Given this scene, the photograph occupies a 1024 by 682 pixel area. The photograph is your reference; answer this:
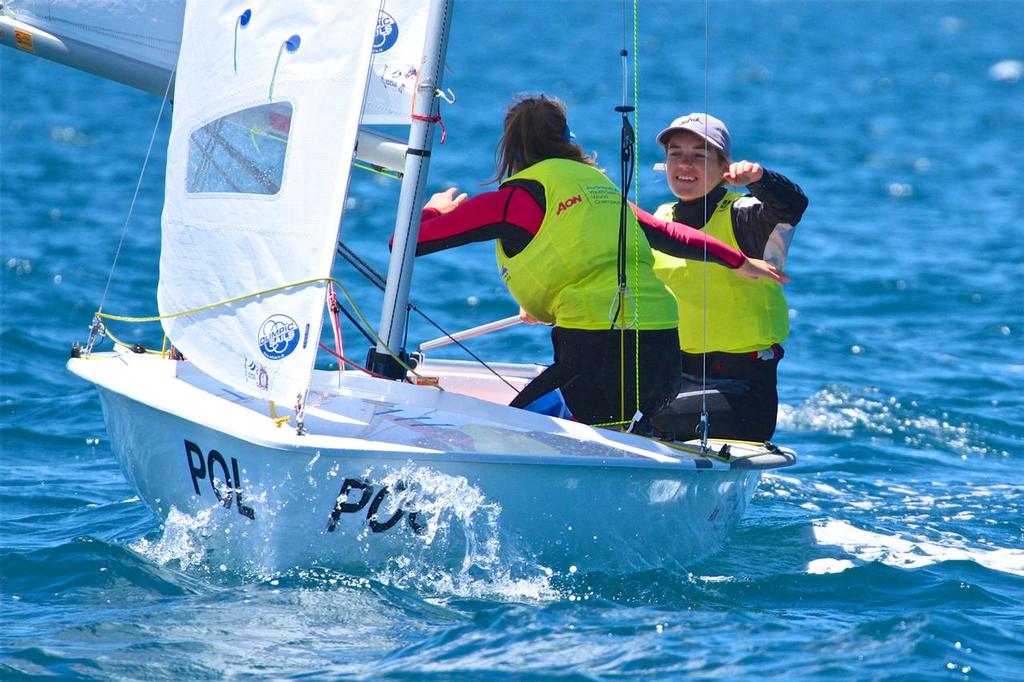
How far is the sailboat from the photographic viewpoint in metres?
3.80

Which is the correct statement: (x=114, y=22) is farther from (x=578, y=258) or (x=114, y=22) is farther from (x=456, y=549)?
(x=456, y=549)

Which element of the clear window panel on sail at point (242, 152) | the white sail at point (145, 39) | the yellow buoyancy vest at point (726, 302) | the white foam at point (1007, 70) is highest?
the white foam at point (1007, 70)

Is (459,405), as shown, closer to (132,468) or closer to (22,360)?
(132,468)

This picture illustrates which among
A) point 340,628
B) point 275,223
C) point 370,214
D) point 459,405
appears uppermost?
point 370,214

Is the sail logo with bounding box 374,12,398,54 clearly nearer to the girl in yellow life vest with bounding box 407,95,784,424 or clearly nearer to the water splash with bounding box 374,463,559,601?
the girl in yellow life vest with bounding box 407,95,784,424

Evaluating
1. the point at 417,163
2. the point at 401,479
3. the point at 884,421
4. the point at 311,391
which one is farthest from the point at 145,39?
the point at 884,421

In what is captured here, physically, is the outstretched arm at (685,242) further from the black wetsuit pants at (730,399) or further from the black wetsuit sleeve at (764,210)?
the black wetsuit pants at (730,399)

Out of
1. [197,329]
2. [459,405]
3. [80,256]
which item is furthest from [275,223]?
[80,256]

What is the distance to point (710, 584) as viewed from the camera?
4.28m

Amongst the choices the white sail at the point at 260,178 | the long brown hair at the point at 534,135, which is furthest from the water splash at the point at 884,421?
the white sail at the point at 260,178

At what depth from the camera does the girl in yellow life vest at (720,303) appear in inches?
192

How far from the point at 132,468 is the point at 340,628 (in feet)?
3.25

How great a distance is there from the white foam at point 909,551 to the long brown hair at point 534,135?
1588mm

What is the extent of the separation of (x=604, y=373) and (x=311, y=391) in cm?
90
